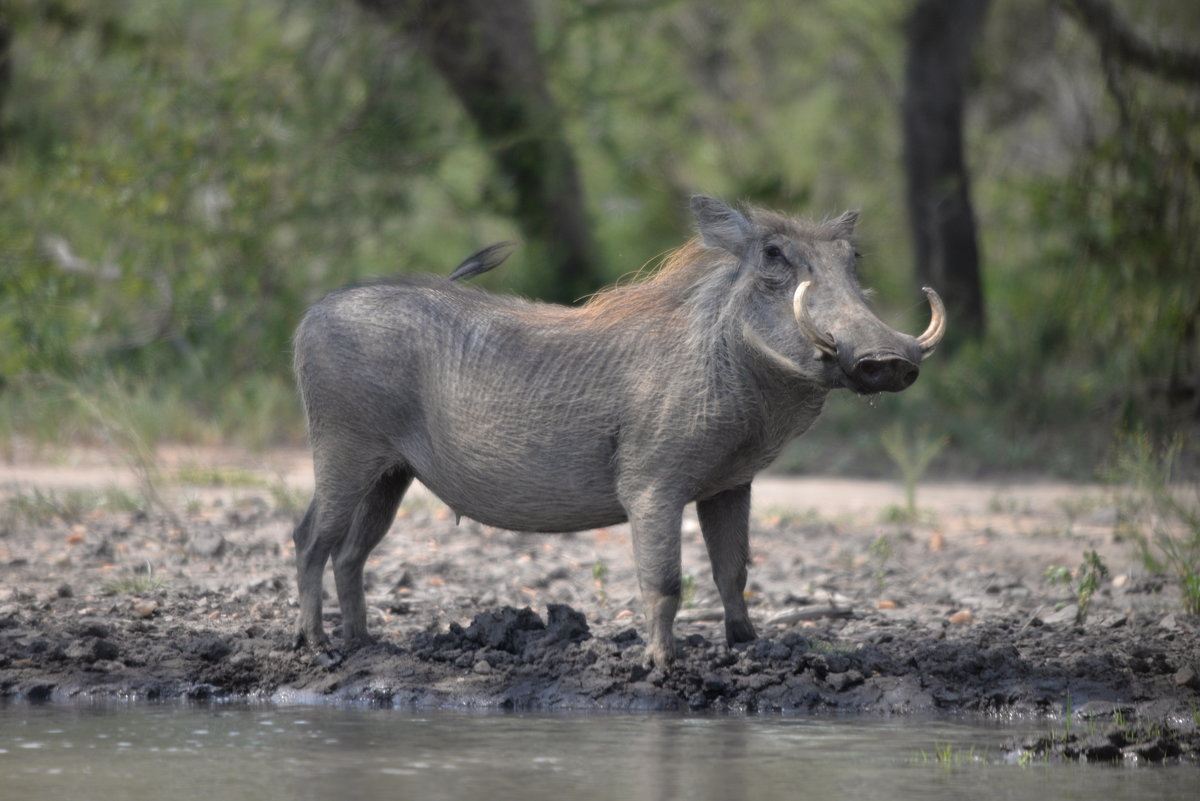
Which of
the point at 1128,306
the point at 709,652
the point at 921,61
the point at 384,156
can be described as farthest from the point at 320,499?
the point at 921,61

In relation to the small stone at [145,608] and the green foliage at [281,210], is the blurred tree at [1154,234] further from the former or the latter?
the small stone at [145,608]

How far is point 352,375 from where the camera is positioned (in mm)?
→ 5723

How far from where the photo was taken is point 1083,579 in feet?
22.7

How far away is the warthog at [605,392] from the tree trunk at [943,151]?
9.11m

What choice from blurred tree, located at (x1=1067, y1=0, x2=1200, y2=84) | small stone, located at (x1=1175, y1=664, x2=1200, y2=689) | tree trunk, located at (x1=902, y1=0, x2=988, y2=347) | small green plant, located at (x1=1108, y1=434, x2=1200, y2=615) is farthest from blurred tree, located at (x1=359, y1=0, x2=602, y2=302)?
small stone, located at (x1=1175, y1=664, x2=1200, y2=689)

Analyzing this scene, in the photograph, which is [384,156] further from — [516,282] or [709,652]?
[709,652]

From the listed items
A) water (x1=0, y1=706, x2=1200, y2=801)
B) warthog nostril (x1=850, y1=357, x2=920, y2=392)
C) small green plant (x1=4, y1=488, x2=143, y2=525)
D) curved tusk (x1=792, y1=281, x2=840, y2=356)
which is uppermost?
curved tusk (x1=792, y1=281, x2=840, y2=356)

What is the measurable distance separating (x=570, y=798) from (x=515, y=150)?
9.51 meters

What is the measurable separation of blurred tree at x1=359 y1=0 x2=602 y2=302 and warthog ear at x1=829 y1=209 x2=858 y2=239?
7.02m

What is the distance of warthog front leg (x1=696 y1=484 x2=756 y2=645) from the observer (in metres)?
5.75

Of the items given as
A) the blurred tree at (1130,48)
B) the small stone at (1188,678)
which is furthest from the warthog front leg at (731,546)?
the blurred tree at (1130,48)

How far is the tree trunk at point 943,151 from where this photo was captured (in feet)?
47.1

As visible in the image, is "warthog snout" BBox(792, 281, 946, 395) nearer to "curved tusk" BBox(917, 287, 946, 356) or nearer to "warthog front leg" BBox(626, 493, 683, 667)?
"curved tusk" BBox(917, 287, 946, 356)

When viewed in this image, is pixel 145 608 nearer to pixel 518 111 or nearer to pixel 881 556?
pixel 881 556
